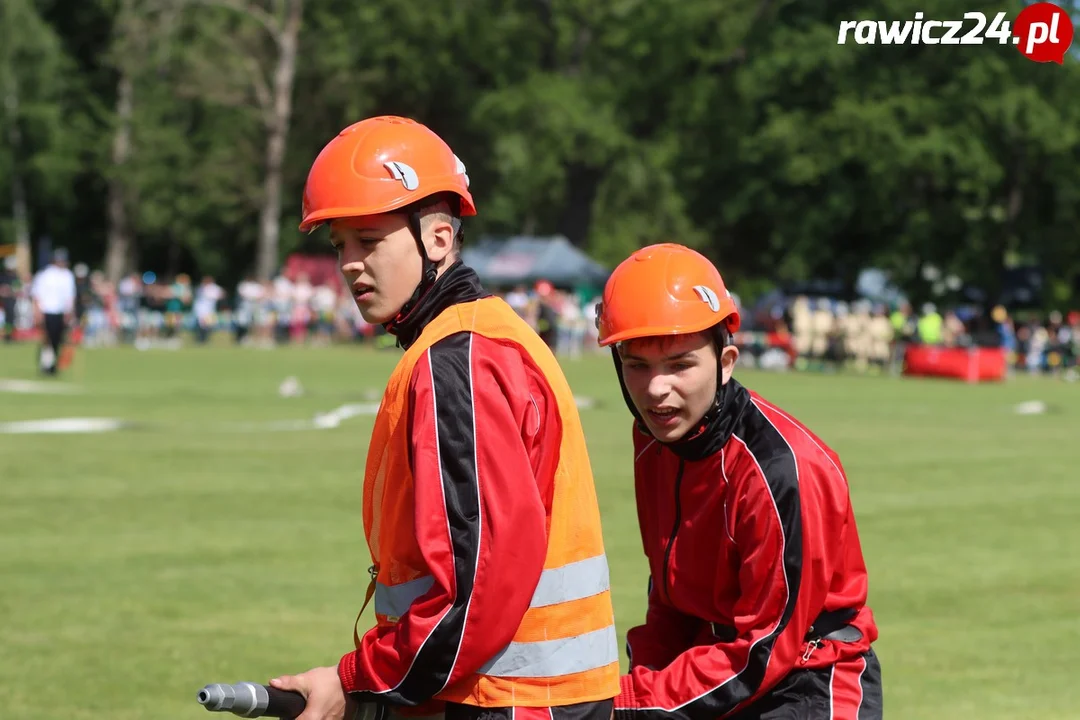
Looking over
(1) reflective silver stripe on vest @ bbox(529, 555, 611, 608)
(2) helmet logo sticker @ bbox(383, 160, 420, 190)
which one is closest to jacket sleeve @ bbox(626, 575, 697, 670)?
(1) reflective silver stripe on vest @ bbox(529, 555, 611, 608)

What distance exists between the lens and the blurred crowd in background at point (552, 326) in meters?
44.8

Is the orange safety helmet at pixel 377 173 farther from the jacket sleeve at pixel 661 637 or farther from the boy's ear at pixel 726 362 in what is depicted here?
the jacket sleeve at pixel 661 637

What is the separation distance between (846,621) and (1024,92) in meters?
52.8

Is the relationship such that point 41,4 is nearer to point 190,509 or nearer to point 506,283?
point 506,283

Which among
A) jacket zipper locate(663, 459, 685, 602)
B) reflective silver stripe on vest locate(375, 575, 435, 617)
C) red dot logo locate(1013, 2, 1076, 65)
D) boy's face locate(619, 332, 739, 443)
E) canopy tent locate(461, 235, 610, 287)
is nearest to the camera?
reflective silver stripe on vest locate(375, 575, 435, 617)

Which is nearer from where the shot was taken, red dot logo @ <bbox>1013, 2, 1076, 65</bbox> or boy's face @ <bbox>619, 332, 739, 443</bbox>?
boy's face @ <bbox>619, 332, 739, 443</bbox>

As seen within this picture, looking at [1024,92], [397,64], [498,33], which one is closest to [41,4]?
[397,64]

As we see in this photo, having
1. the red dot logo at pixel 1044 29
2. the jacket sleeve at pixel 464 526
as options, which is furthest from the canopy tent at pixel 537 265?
the jacket sleeve at pixel 464 526

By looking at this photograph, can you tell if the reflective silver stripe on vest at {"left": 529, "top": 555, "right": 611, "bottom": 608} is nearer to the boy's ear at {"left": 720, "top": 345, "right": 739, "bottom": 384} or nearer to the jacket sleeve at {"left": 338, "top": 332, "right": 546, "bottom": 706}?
the jacket sleeve at {"left": 338, "top": 332, "right": 546, "bottom": 706}

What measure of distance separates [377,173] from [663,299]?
108 cm

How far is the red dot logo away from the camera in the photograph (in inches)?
1296

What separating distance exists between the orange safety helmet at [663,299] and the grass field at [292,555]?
346 centimetres

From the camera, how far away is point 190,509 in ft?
41.8

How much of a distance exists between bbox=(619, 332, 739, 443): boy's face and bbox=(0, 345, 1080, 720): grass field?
3.38 m
